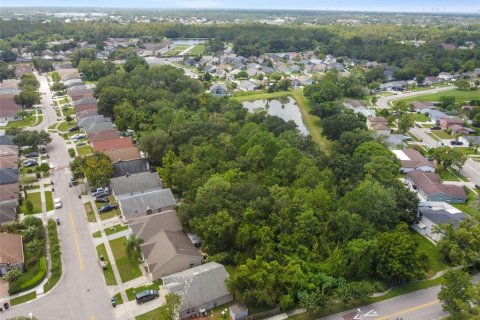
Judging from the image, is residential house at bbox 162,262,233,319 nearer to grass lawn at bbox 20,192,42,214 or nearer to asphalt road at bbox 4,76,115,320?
asphalt road at bbox 4,76,115,320

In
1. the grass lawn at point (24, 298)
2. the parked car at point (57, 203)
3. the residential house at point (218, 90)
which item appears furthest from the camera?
the residential house at point (218, 90)

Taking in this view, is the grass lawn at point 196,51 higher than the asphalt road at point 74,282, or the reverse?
the asphalt road at point 74,282

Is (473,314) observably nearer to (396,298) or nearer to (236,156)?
(396,298)

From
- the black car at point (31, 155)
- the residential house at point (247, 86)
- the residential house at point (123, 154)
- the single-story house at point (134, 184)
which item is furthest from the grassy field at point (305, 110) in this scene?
the black car at point (31, 155)

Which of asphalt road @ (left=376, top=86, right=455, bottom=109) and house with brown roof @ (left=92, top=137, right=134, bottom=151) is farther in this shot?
asphalt road @ (left=376, top=86, right=455, bottom=109)

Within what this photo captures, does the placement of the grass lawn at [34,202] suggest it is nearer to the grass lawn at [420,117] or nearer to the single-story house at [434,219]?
the single-story house at [434,219]

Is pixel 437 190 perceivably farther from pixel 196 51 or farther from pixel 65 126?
pixel 196 51

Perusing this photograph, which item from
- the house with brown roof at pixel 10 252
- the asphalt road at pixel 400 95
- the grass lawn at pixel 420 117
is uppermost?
the house with brown roof at pixel 10 252

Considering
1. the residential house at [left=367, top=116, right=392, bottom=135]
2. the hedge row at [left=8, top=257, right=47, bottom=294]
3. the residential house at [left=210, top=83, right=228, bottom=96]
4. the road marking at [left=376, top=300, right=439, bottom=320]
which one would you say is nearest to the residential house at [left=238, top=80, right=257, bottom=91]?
the residential house at [left=210, top=83, right=228, bottom=96]
